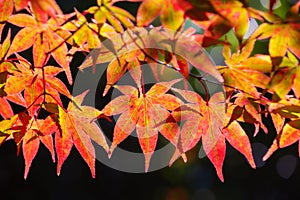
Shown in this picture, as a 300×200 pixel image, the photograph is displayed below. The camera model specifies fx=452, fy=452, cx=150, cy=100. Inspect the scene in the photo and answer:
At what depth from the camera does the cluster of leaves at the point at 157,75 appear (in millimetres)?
583

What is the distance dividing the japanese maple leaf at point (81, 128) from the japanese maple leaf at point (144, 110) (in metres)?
0.03

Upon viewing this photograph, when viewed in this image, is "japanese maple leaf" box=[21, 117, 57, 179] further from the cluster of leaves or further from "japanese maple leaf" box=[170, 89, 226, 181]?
"japanese maple leaf" box=[170, 89, 226, 181]

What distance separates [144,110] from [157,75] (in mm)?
171

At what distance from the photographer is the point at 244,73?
2.27ft

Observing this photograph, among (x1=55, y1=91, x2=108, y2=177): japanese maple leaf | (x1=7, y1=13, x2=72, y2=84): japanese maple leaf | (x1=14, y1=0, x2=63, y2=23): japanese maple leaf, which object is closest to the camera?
(x1=14, y1=0, x2=63, y2=23): japanese maple leaf

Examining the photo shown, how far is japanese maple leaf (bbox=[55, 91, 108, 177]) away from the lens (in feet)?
2.68

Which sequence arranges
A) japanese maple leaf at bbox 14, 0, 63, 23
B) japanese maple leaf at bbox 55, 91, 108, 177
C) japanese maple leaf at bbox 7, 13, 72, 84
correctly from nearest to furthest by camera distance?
japanese maple leaf at bbox 14, 0, 63, 23 → japanese maple leaf at bbox 7, 13, 72, 84 → japanese maple leaf at bbox 55, 91, 108, 177

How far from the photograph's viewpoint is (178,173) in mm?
3666

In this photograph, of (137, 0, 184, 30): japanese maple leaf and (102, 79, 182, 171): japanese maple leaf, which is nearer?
(137, 0, 184, 30): japanese maple leaf

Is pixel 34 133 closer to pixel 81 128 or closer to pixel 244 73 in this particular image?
pixel 81 128

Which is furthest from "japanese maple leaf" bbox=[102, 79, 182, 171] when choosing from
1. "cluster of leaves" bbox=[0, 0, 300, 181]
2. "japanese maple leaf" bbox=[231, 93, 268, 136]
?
"japanese maple leaf" bbox=[231, 93, 268, 136]

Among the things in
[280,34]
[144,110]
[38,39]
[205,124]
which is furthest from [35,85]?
[280,34]

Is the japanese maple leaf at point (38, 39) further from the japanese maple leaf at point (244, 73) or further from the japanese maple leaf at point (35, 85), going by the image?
the japanese maple leaf at point (244, 73)

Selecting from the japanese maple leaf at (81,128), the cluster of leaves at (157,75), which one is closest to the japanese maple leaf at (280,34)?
the cluster of leaves at (157,75)
